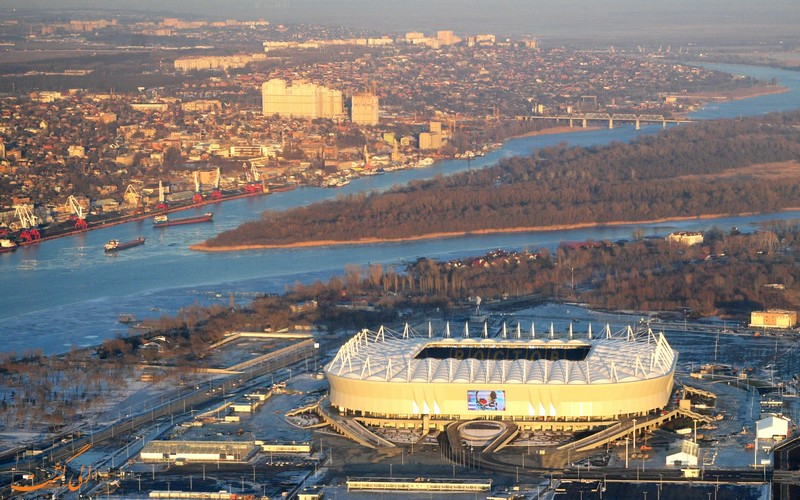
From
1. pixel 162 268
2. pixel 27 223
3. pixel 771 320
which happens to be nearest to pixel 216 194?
pixel 27 223

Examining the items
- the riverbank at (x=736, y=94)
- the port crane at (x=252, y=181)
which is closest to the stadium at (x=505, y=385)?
the port crane at (x=252, y=181)

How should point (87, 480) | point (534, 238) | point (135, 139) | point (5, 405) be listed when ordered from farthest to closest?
point (135, 139) → point (534, 238) → point (5, 405) → point (87, 480)

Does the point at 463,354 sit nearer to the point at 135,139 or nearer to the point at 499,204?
the point at 499,204

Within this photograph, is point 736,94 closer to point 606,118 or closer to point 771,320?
point 606,118

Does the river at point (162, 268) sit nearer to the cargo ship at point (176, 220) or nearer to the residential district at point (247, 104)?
the cargo ship at point (176, 220)

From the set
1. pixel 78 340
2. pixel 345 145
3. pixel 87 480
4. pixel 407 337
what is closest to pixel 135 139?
pixel 345 145

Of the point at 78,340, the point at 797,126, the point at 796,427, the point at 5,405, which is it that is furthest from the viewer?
the point at 797,126

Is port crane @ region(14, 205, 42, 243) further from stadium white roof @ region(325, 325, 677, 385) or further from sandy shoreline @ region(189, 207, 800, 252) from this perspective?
stadium white roof @ region(325, 325, 677, 385)
